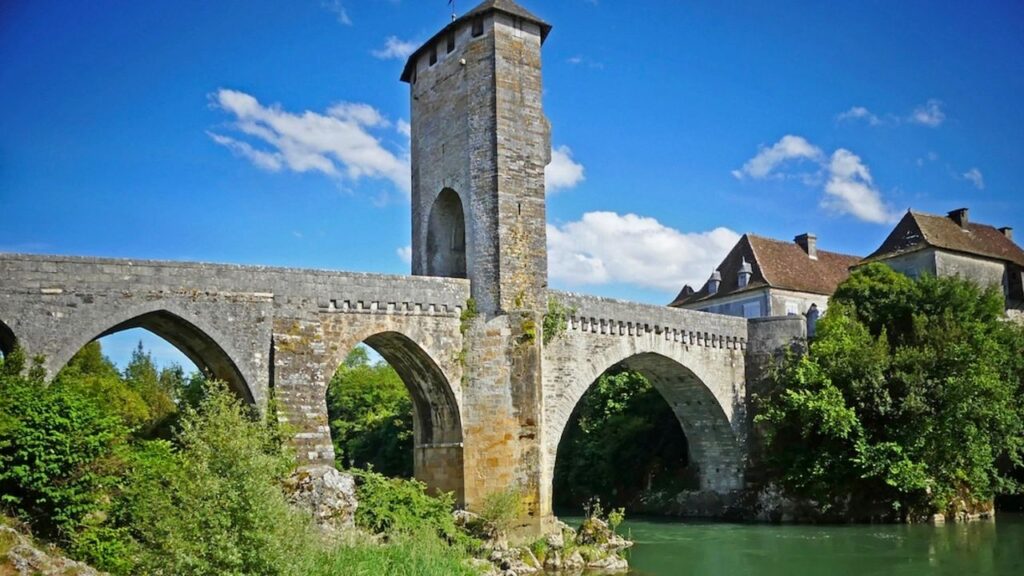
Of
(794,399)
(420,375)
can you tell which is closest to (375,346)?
(420,375)

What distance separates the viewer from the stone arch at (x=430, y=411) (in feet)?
58.1

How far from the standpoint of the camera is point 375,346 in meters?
18.4

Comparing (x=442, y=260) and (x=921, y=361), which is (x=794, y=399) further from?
(x=442, y=260)

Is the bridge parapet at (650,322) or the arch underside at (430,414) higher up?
the bridge parapet at (650,322)

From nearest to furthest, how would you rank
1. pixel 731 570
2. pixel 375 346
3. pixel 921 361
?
pixel 731 570
pixel 375 346
pixel 921 361

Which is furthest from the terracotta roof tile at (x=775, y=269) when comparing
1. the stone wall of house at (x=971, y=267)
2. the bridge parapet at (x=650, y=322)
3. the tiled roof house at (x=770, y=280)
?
the bridge parapet at (x=650, y=322)

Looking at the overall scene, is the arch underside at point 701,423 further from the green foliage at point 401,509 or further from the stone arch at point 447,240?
the green foliage at point 401,509

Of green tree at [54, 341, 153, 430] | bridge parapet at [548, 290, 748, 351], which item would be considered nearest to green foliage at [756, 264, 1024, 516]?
bridge parapet at [548, 290, 748, 351]

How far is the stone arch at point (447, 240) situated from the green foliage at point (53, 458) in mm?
9149

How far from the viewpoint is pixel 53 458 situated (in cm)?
1134

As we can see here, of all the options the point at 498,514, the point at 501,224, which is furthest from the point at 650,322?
the point at 498,514

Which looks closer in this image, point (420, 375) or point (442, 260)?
point (420, 375)

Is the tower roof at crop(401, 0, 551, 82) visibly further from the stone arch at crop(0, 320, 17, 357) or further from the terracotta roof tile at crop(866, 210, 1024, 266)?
the terracotta roof tile at crop(866, 210, 1024, 266)

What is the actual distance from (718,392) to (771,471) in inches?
104
